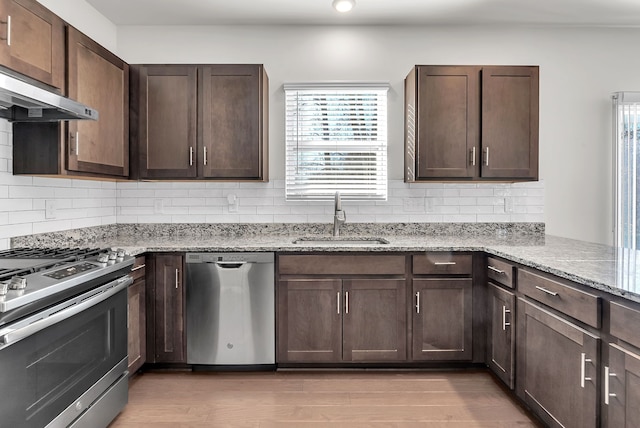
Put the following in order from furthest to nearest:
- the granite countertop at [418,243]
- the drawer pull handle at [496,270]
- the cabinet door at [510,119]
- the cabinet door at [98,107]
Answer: the cabinet door at [510,119]
the drawer pull handle at [496,270]
the cabinet door at [98,107]
the granite countertop at [418,243]

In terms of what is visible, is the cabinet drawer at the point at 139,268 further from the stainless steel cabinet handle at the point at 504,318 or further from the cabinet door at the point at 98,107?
the stainless steel cabinet handle at the point at 504,318

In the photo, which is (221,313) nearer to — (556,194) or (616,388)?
(616,388)

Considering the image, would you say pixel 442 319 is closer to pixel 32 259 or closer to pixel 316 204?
pixel 316 204

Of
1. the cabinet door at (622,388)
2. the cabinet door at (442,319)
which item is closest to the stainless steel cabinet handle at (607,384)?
the cabinet door at (622,388)

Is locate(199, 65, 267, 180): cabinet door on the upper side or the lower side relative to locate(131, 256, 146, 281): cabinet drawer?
upper

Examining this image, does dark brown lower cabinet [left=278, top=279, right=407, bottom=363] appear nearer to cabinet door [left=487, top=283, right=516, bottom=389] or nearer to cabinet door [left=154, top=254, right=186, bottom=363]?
cabinet door [left=487, top=283, right=516, bottom=389]

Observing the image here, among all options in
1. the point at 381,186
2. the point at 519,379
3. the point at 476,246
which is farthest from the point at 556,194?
the point at 519,379

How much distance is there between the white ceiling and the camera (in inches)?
123

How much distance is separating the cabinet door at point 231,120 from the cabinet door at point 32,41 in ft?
3.13

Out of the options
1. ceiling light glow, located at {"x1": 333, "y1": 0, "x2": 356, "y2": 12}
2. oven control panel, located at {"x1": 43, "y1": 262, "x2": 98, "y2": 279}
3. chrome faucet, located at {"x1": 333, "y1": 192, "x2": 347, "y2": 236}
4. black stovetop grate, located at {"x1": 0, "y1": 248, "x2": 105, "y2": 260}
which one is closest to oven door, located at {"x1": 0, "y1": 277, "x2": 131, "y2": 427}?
oven control panel, located at {"x1": 43, "y1": 262, "x2": 98, "y2": 279}

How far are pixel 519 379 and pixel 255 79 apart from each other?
2.57m

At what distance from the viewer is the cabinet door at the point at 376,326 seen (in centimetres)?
288

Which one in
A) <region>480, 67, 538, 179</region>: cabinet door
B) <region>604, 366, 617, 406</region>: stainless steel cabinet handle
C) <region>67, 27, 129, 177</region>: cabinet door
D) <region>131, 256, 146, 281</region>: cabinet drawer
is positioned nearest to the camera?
<region>604, 366, 617, 406</region>: stainless steel cabinet handle

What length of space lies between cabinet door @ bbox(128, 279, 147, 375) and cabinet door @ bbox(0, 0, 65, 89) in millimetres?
1276
